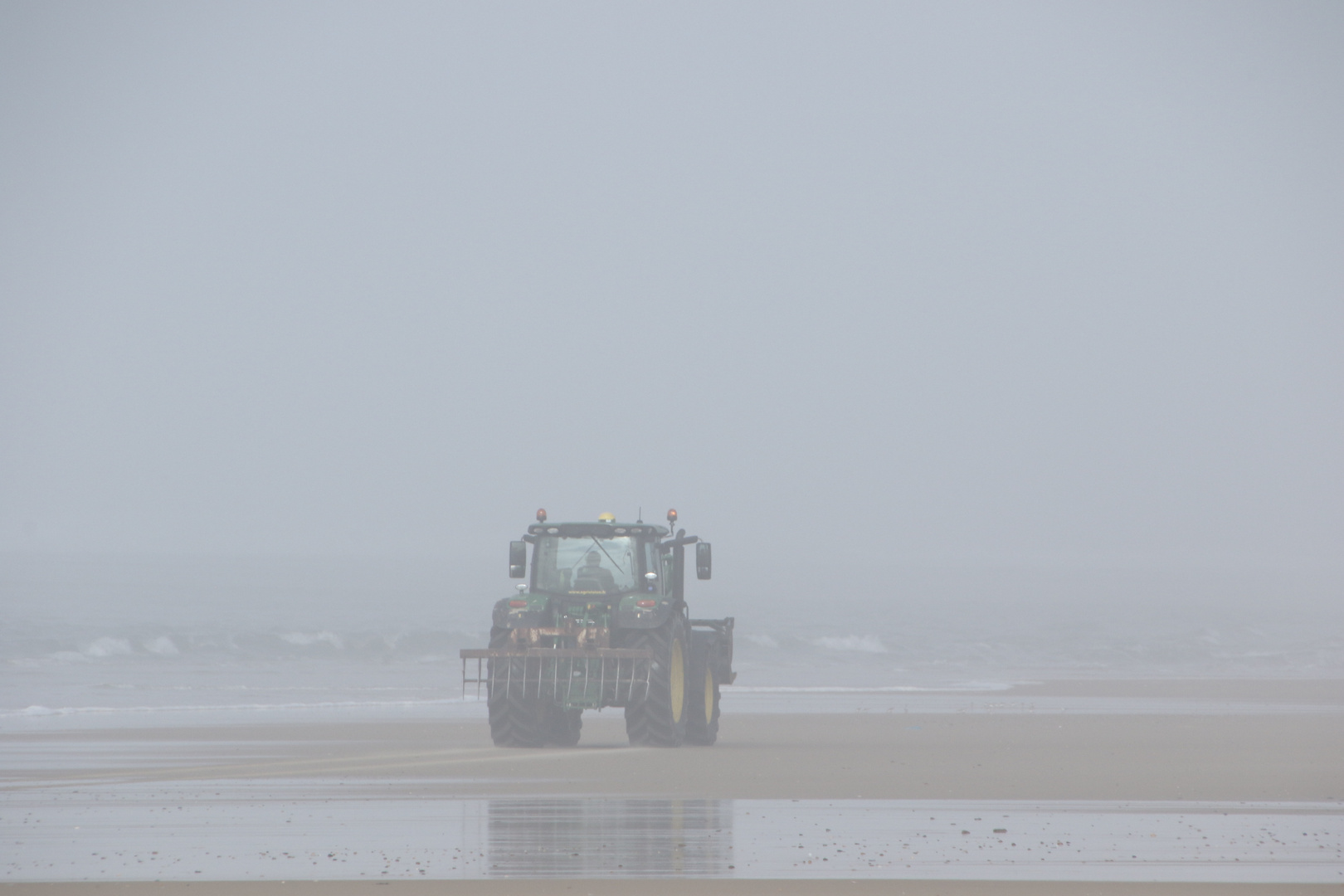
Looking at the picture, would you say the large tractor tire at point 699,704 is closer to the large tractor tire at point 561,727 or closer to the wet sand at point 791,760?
the wet sand at point 791,760

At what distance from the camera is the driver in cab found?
19281 millimetres

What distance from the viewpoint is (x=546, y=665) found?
724 inches

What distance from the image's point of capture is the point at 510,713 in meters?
18.7

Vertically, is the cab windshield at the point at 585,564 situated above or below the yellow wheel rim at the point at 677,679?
above

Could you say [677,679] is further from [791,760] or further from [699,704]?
[791,760]

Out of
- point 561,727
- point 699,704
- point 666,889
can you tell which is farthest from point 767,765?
point 666,889

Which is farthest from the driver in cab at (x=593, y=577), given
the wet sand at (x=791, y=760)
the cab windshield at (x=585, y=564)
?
the wet sand at (x=791, y=760)

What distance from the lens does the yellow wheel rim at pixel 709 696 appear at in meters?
19.8

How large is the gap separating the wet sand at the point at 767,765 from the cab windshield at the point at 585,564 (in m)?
2.01

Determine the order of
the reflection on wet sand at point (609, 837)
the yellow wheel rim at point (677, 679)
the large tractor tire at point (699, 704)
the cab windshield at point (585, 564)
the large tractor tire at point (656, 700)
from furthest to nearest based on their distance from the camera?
the large tractor tire at point (699, 704)
the cab windshield at point (585, 564)
the yellow wheel rim at point (677, 679)
the large tractor tire at point (656, 700)
the reflection on wet sand at point (609, 837)

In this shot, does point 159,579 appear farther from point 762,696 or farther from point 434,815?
point 434,815

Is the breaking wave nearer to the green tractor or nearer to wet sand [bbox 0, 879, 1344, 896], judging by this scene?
the green tractor

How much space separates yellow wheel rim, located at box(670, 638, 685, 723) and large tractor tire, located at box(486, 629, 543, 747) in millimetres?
1614

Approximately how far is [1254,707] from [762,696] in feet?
30.6
